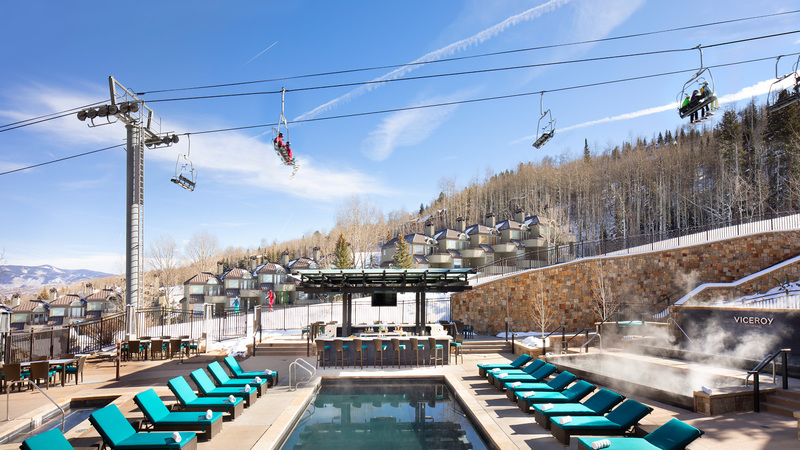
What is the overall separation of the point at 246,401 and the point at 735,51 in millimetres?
13505

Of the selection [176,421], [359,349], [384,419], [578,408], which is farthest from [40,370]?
[578,408]

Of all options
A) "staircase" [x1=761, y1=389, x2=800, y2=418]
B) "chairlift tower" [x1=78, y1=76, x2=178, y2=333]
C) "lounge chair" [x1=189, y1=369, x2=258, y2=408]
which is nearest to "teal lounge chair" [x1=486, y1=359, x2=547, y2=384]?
"staircase" [x1=761, y1=389, x2=800, y2=418]

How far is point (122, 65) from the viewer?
1773 centimetres

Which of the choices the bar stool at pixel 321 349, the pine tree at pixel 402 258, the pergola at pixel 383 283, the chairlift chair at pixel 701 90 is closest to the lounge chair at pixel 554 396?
the pergola at pixel 383 283

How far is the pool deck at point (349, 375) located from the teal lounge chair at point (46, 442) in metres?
0.93

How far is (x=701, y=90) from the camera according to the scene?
9055 mm

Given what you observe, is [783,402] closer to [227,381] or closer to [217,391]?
[217,391]

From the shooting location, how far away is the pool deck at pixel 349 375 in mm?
7336

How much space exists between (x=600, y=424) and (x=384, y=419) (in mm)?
4514

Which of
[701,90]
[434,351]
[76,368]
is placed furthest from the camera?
[434,351]

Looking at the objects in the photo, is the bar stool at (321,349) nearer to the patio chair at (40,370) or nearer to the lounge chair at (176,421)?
the lounge chair at (176,421)

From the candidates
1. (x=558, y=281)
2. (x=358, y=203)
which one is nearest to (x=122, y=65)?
(x=558, y=281)

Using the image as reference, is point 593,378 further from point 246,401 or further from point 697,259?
point 697,259

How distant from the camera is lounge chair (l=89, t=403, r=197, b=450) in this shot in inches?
251
